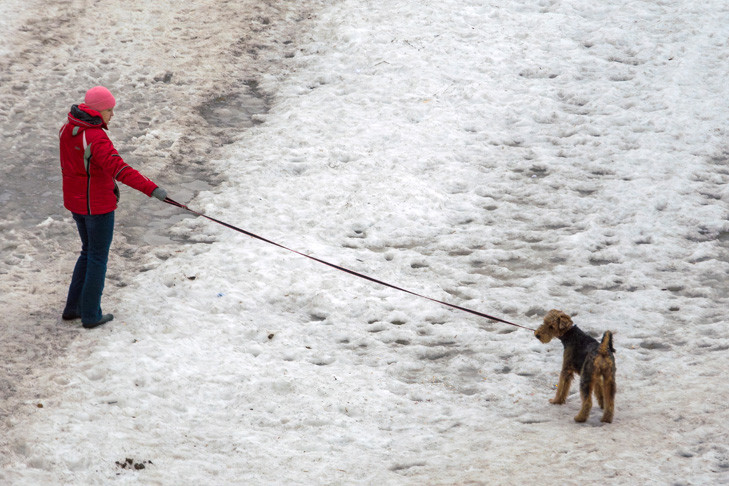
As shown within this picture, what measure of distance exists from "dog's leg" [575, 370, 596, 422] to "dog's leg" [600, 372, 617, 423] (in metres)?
0.10

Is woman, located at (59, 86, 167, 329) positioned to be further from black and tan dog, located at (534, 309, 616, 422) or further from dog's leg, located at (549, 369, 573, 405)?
dog's leg, located at (549, 369, 573, 405)

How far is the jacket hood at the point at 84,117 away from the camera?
6.44 meters

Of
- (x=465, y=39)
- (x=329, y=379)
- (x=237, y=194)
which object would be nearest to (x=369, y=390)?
(x=329, y=379)

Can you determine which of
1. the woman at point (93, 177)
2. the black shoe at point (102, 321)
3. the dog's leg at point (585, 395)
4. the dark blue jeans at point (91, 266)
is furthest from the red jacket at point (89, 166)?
the dog's leg at point (585, 395)

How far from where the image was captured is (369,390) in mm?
6441

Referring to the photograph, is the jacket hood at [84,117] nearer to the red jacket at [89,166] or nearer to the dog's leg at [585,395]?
the red jacket at [89,166]

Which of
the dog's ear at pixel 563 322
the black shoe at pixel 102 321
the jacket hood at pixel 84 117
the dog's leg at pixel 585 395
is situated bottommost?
the black shoe at pixel 102 321

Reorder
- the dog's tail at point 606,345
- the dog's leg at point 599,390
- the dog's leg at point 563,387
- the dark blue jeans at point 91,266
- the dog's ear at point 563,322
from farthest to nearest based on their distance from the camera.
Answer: the dark blue jeans at point 91,266 < the dog's leg at point 563,387 < the dog's ear at point 563,322 < the dog's leg at point 599,390 < the dog's tail at point 606,345

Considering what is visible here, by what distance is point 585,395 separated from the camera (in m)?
5.53

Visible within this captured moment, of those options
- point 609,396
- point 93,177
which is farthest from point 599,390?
point 93,177

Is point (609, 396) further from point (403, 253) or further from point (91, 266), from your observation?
point (91, 266)

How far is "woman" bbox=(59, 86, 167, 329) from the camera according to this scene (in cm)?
641

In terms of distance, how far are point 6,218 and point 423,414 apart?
5.91 metres

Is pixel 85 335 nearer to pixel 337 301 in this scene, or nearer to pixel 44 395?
pixel 44 395
